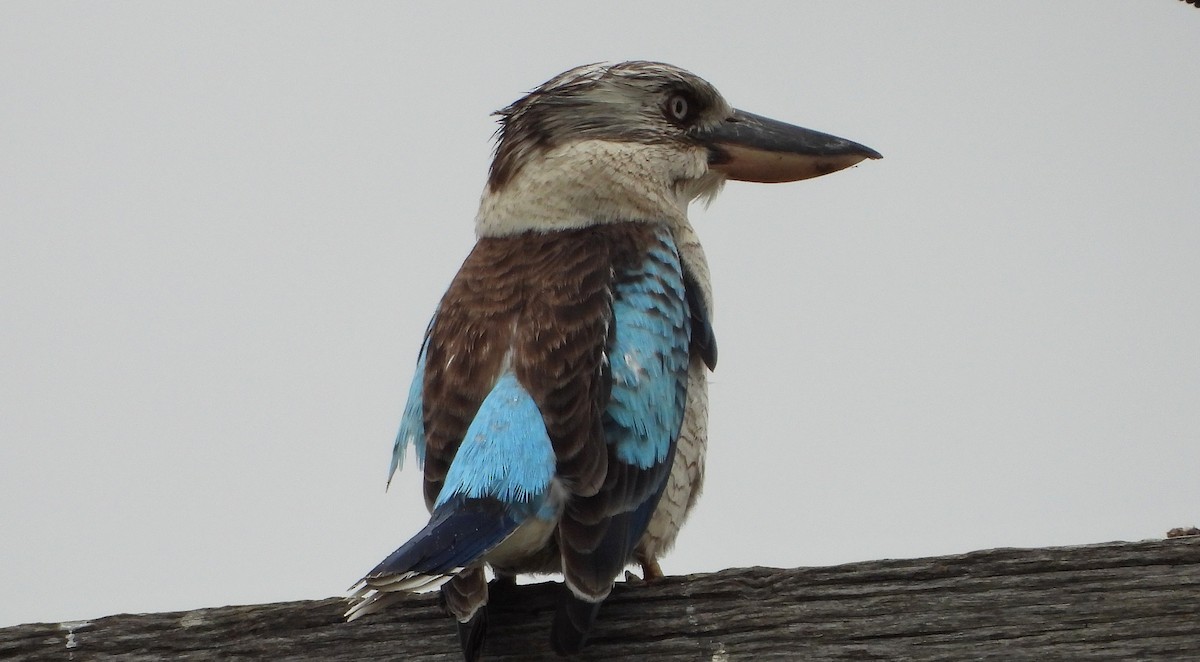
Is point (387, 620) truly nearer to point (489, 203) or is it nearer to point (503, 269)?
point (503, 269)

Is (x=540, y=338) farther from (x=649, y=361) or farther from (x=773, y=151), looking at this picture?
(x=773, y=151)

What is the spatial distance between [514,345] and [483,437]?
35 cm

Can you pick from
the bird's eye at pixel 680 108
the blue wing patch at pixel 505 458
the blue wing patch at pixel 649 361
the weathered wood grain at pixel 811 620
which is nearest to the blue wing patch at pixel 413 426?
the blue wing patch at pixel 505 458

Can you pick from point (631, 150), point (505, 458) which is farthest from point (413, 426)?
point (631, 150)

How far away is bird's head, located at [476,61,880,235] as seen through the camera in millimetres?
3725

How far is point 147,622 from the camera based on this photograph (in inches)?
106

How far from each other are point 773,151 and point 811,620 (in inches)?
71.0

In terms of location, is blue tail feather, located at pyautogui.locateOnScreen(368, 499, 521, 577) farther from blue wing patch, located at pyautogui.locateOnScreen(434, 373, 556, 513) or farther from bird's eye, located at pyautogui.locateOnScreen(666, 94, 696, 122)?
bird's eye, located at pyautogui.locateOnScreen(666, 94, 696, 122)

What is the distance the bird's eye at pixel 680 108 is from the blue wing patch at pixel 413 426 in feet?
3.39

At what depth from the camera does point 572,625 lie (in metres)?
2.44

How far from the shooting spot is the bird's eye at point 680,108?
3975 mm

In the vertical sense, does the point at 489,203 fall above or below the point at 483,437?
above

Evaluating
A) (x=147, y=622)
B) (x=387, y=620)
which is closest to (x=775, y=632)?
(x=387, y=620)

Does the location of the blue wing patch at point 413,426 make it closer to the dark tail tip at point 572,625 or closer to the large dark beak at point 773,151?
the dark tail tip at point 572,625
